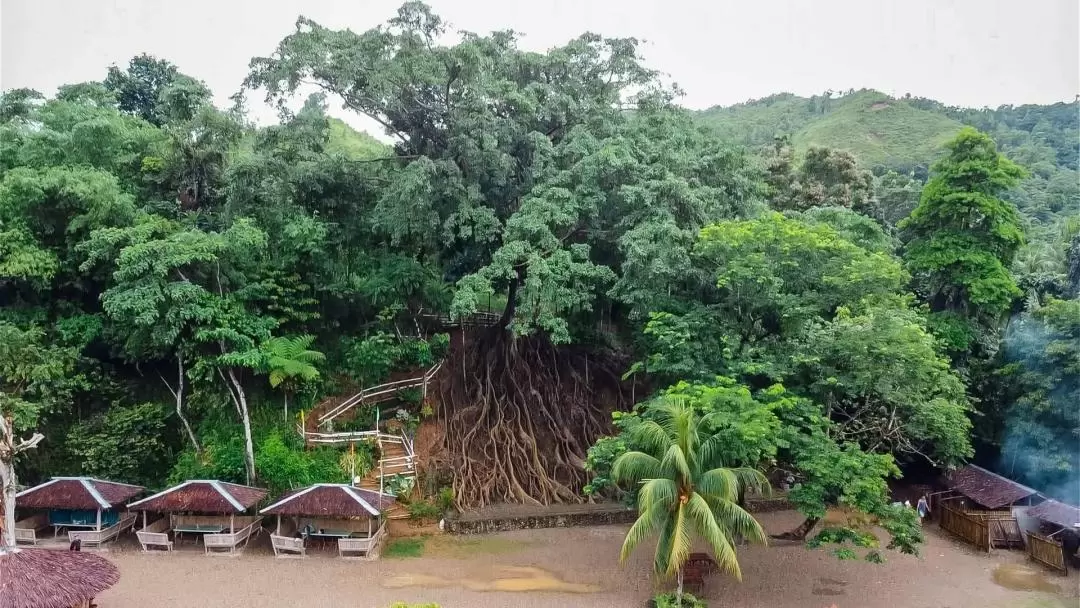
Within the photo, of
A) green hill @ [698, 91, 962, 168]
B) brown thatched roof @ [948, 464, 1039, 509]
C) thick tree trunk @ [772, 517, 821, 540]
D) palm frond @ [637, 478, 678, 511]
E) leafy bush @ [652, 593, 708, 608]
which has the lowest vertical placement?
leafy bush @ [652, 593, 708, 608]

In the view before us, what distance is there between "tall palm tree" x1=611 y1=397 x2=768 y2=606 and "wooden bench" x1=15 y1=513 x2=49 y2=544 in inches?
464

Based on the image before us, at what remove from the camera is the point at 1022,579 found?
12.9 metres

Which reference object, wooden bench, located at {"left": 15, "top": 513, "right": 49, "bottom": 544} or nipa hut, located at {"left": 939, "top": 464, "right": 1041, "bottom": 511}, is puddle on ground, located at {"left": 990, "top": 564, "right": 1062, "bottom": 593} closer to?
nipa hut, located at {"left": 939, "top": 464, "right": 1041, "bottom": 511}

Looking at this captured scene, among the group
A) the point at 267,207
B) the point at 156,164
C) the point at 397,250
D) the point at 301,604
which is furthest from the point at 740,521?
the point at 156,164

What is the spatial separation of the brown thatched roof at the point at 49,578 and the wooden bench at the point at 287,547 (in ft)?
10.7

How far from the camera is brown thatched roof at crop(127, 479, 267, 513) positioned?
13.4 metres

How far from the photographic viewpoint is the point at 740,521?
10602 millimetres

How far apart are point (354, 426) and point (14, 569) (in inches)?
307

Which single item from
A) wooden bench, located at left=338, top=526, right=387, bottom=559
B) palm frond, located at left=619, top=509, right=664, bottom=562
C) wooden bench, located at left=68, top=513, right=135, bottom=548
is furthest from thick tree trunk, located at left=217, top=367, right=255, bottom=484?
palm frond, located at left=619, top=509, right=664, bottom=562

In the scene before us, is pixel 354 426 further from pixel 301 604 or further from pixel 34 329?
pixel 34 329

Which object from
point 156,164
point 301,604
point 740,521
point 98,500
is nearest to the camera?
point 740,521

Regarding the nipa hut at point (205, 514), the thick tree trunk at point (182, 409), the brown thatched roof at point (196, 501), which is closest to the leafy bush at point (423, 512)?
the nipa hut at point (205, 514)

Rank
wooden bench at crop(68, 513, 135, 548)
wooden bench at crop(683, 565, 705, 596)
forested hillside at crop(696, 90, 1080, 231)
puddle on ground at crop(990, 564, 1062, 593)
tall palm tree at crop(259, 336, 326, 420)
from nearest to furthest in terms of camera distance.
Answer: wooden bench at crop(683, 565, 705, 596) → puddle on ground at crop(990, 564, 1062, 593) → wooden bench at crop(68, 513, 135, 548) → tall palm tree at crop(259, 336, 326, 420) → forested hillside at crop(696, 90, 1080, 231)

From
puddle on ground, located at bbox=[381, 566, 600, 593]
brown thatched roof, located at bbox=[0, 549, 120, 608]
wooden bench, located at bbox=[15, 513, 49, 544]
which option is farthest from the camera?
wooden bench, located at bbox=[15, 513, 49, 544]
